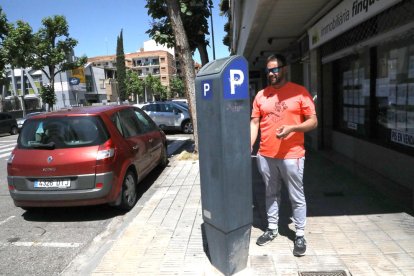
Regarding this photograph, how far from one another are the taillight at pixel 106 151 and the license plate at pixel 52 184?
557 millimetres

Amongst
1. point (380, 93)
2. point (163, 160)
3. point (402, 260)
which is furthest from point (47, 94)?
point (402, 260)

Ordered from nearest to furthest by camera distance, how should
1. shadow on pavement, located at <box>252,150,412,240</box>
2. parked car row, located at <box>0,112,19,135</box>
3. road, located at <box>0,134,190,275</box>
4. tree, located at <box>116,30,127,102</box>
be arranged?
road, located at <box>0,134,190,275</box>, shadow on pavement, located at <box>252,150,412,240</box>, parked car row, located at <box>0,112,19,135</box>, tree, located at <box>116,30,127,102</box>

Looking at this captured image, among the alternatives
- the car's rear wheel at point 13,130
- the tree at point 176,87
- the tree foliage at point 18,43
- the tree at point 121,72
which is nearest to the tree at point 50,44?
the tree foliage at point 18,43

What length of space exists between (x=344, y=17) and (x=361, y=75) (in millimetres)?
1363

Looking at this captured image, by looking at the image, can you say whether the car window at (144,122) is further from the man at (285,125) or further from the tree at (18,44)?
the tree at (18,44)

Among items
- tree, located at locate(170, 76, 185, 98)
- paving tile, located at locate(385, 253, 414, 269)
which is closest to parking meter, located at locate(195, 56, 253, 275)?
paving tile, located at locate(385, 253, 414, 269)

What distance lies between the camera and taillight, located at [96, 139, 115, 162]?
17.9 ft

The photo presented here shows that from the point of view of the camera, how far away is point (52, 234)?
5.22 meters

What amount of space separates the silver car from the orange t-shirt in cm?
1421

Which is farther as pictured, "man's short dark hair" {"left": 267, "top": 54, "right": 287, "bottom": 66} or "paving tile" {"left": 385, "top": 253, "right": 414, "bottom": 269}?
"man's short dark hair" {"left": 267, "top": 54, "right": 287, "bottom": 66}

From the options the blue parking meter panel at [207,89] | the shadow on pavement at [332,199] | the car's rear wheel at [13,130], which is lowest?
the car's rear wheel at [13,130]

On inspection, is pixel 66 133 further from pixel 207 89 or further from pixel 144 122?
pixel 207 89

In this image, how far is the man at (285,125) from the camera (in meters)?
3.62

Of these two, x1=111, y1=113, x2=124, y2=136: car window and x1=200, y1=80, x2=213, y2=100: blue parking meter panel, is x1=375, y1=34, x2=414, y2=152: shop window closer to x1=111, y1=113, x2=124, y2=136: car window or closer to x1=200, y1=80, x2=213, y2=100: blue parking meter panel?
x1=200, y1=80, x2=213, y2=100: blue parking meter panel
